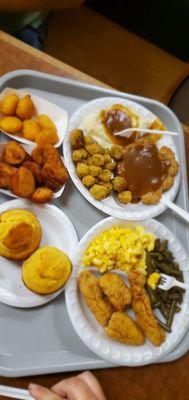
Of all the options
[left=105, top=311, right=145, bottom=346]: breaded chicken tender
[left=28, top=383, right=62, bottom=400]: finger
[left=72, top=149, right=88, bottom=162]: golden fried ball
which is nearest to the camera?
[left=28, top=383, right=62, bottom=400]: finger

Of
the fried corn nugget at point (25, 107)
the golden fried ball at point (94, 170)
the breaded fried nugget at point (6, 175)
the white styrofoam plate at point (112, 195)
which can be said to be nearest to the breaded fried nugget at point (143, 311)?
the white styrofoam plate at point (112, 195)

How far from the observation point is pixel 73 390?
2.92ft

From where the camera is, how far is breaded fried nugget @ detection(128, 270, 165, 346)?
0.98 m

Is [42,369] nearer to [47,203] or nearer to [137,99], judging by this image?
[47,203]

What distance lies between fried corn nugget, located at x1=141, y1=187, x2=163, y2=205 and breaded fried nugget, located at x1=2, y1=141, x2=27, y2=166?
325 millimetres

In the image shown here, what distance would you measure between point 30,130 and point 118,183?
26cm

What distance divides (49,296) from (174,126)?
0.59 m

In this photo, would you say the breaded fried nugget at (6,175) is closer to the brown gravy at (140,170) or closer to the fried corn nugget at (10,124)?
the fried corn nugget at (10,124)

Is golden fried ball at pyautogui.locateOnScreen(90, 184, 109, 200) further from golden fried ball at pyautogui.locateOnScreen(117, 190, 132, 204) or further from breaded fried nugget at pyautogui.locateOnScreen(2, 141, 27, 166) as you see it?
breaded fried nugget at pyautogui.locateOnScreen(2, 141, 27, 166)

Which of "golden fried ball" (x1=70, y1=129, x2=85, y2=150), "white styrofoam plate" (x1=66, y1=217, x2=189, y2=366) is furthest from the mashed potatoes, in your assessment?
"golden fried ball" (x1=70, y1=129, x2=85, y2=150)

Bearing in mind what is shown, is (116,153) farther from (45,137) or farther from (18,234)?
(18,234)

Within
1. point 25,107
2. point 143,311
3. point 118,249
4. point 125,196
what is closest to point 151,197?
point 125,196

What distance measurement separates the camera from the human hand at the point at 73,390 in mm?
867

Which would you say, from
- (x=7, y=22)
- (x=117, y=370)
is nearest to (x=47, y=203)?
(x=117, y=370)
